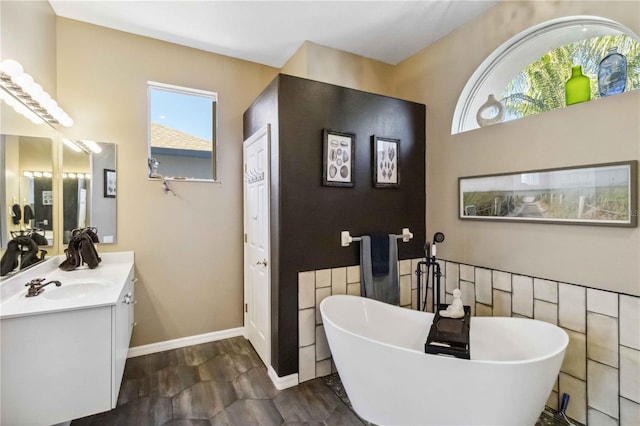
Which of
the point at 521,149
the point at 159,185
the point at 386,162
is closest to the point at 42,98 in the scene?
the point at 159,185

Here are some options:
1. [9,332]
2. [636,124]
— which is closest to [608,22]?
[636,124]

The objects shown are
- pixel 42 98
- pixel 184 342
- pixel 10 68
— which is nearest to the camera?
pixel 10 68

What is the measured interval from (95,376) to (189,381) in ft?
3.16

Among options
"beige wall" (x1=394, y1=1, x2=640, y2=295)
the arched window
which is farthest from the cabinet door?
the arched window

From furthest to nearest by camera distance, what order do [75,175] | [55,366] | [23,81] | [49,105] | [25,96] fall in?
[75,175], [49,105], [25,96], [23,81], [55,366]

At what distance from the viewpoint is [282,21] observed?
2.51 meters

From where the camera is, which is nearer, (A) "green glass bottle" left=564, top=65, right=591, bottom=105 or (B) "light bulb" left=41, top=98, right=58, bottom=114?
(A) "green glass bottle" left=564, top=65, right=591, bottom=105

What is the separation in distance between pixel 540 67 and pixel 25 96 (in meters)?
3.51

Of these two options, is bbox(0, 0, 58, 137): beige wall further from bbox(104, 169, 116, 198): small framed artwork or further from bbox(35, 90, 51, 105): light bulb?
bbox(104, 169, 116, 198): small framed artwork

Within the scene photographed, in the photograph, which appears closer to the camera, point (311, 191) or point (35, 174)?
point (35, 174)

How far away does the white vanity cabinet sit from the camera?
1394 millimetres

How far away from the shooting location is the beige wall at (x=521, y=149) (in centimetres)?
169

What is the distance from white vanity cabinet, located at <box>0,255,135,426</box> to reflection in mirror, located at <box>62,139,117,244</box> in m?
1.26

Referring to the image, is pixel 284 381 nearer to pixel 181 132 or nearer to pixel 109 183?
pixel 109 183
